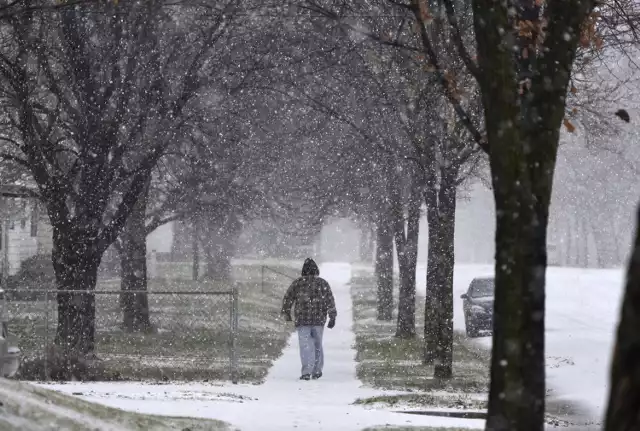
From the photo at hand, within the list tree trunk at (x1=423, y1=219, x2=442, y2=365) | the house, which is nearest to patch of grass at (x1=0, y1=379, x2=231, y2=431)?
tree trunk at (x1=423, y1=219, x2=442, y2=365)

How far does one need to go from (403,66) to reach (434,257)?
3400 millimetres

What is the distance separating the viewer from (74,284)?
1780cm

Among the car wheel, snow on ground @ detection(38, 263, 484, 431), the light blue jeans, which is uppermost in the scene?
the light blue jeans

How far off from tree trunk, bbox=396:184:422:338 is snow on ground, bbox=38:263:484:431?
905 centimetres

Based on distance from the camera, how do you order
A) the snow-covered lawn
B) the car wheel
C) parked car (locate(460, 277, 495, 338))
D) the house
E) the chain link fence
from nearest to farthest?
the snow-covered lawn < the chain link fence < parked car (locate(460, 277, 495, 338)) < the car wheel < the house

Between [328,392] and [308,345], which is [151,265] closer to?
[308,345]

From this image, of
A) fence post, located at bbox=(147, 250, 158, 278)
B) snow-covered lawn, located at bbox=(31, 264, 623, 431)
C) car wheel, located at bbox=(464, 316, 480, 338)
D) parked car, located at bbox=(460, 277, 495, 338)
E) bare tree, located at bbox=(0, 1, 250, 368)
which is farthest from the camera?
fence post, located at bbox=(147, 250, 158, 278)

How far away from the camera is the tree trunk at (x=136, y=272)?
25094mm

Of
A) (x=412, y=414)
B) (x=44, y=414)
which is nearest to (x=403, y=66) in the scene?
(x=412, y=414)

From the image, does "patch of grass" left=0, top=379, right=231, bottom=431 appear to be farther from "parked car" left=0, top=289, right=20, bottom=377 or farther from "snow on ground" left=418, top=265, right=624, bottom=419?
"snow on ground" left=418, top=265, right=624, bottom=419

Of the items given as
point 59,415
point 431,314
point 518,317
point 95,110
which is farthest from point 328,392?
point 518,317

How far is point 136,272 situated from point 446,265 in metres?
11.1

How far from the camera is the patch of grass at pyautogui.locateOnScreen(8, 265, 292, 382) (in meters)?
17.2

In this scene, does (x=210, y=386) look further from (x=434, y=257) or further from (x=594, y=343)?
(x=594, y=343)
